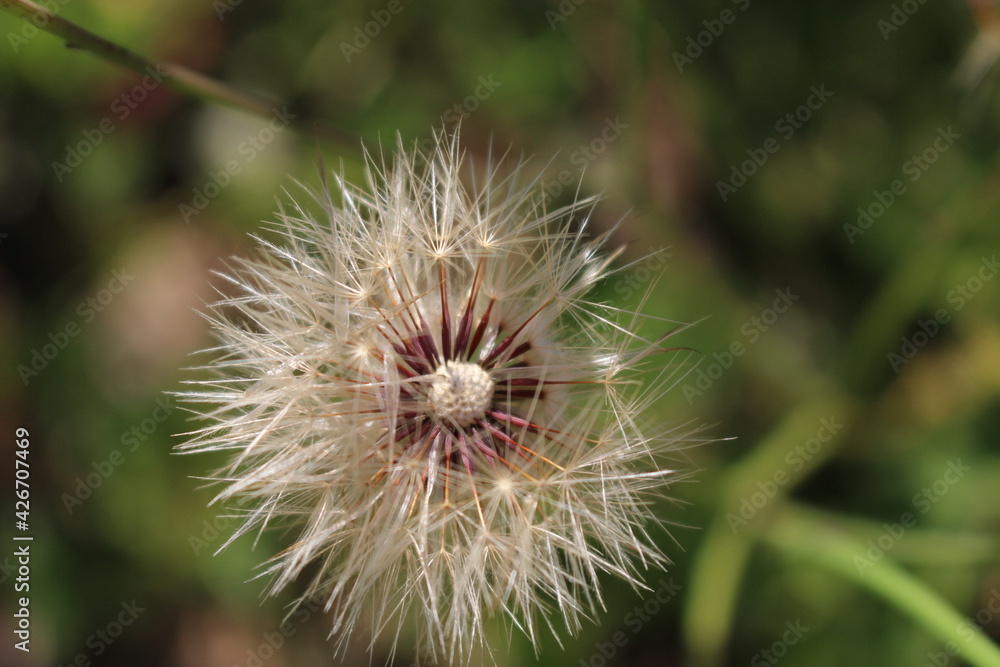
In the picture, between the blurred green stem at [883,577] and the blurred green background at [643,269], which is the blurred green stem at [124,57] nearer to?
the blurred green background at [643,269]

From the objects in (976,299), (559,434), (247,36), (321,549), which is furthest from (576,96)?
(321,549)

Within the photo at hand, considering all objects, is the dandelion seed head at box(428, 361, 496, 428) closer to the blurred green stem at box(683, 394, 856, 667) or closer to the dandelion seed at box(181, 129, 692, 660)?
the dandelion seed at box(181, 129, 692, 660)

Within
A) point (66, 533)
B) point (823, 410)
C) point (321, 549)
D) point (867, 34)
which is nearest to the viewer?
point (321, 549)

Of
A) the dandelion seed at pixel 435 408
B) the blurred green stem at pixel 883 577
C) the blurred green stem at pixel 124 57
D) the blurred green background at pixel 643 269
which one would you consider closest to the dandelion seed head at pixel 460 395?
the dandelion seed at pixel 435 408

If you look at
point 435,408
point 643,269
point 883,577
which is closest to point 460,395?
point 435,408

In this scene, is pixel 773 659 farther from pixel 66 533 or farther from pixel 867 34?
pixel 66 533

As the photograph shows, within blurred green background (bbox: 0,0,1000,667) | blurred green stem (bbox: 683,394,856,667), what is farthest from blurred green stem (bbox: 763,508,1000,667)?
blurred green stem (bbox: 683,394,856,667)
